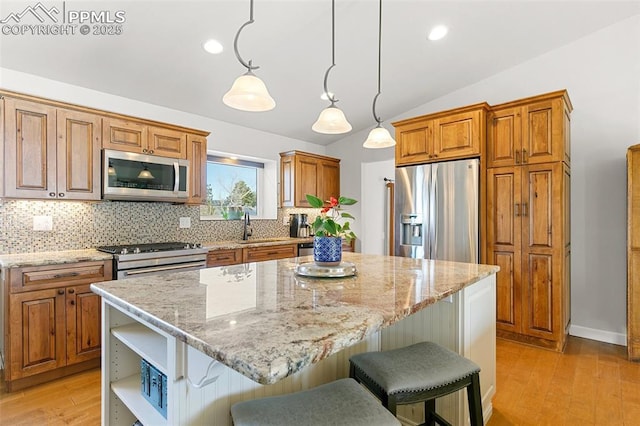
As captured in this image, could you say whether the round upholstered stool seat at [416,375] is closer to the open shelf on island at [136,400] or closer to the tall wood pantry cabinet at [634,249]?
the open shelf on island at [136,400]

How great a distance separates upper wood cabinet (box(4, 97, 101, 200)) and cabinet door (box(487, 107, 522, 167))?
3712 millimetres

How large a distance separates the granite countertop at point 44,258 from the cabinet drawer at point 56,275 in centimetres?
4

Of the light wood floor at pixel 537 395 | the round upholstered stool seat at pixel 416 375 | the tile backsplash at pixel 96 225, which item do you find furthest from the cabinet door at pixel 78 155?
the round upholstered stool seat at pixel 416 375

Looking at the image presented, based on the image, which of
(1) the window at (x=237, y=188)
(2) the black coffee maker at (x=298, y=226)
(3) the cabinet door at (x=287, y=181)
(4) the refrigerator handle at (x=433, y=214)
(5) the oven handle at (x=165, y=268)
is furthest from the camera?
(2) the black coffee maker at (x=298, y=226)

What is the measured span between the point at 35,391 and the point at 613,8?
5565 mm

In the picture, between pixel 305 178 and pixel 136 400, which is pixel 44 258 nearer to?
pixel 136 400

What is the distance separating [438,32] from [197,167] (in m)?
2.71

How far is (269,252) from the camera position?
12.8 ft

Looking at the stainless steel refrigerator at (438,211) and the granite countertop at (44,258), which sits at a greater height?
the stainless steel refrigerator at (438,211)

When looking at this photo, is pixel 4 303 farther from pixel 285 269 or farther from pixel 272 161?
pixel 272 161

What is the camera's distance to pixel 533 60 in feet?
11.7

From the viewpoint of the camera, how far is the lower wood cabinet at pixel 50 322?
A: 2.24 meters

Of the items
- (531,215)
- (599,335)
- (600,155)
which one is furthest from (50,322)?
(600,155)

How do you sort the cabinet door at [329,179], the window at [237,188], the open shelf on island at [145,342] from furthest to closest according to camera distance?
the cabinet door at [329,179] < the window at [237,188] < the open shelf on island at [145,342]
